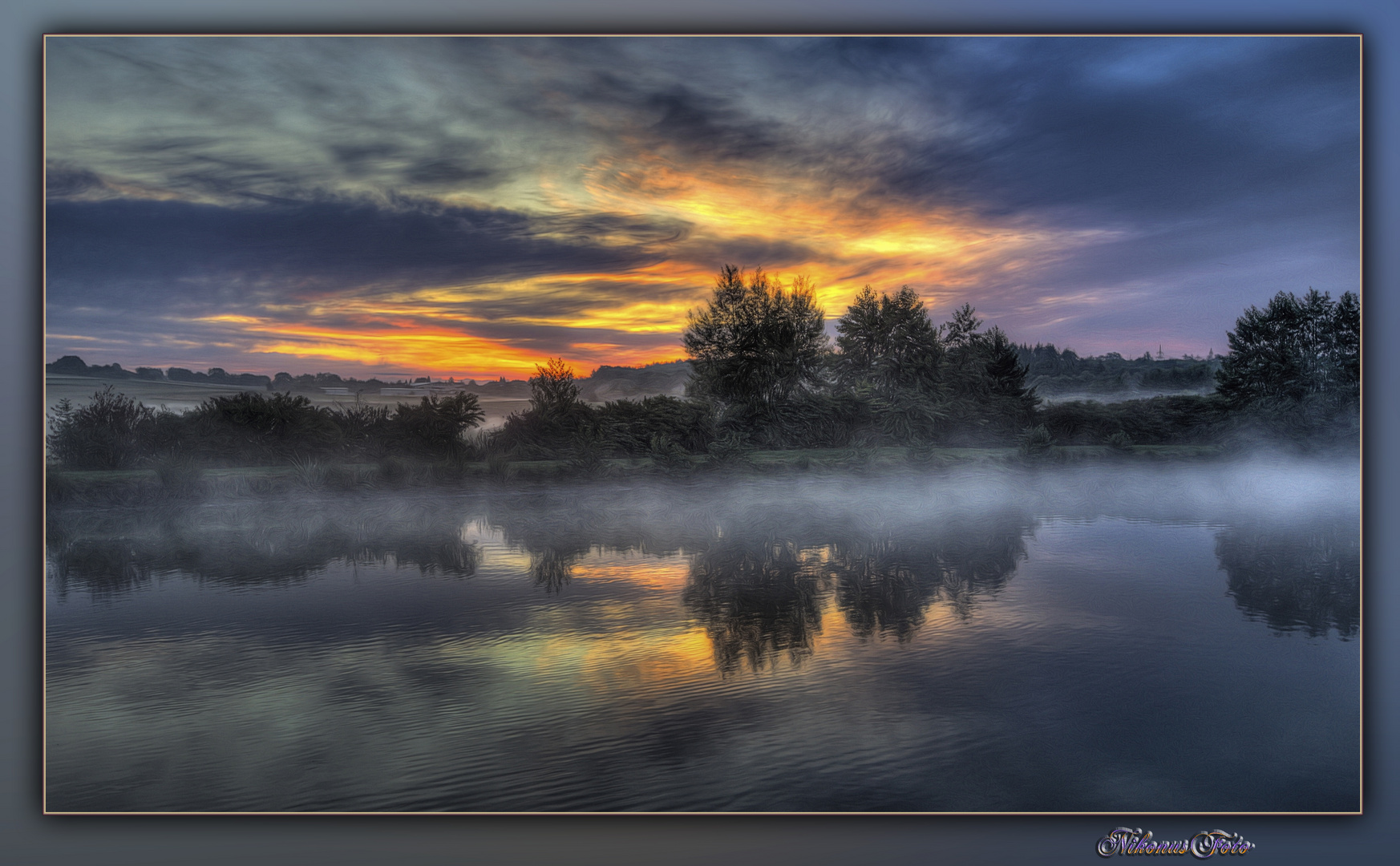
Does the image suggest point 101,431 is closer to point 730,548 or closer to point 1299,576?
point 730,548

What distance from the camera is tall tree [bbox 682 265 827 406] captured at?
184 inches

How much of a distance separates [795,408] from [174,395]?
395 cm

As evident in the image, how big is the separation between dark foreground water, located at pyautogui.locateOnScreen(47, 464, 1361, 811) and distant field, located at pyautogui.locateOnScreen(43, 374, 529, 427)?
604 millimetres

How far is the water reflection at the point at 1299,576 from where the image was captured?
3.60m

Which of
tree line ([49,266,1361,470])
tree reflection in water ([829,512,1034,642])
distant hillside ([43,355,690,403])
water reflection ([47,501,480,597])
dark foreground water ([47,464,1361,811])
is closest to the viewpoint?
dark foreground water ([47,464,1361,811])

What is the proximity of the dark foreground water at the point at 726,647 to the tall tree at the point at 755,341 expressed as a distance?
28.1 inches

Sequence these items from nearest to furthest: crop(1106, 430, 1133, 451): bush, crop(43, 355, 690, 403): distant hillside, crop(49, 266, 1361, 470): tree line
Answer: crop(43, 355, 690, 403): distant hillside, crop(49, 266, 1361, 470): tree line, crop(1106, 430, 1133, 451): bush

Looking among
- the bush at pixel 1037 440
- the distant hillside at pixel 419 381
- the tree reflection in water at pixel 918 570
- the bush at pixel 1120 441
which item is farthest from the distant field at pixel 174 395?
the bush at pixel 1120 441

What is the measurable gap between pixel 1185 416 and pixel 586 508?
4.09 meters

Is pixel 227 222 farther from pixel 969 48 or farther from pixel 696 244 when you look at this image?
pixel 969 48

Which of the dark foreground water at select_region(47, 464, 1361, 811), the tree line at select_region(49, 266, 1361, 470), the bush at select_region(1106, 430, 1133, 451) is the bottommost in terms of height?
the dark foreground water at select_region(47, 464, 1361, 811)

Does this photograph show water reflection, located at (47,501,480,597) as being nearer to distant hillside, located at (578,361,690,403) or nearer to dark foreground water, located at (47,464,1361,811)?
dark foreground water, located at (47,464,1361,811)

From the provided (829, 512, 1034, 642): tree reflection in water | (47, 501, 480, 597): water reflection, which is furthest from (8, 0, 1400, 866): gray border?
(829, 512, 1034, 642): tree reflection in water

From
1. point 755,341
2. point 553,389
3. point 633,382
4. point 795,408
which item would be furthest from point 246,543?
point 795,408
